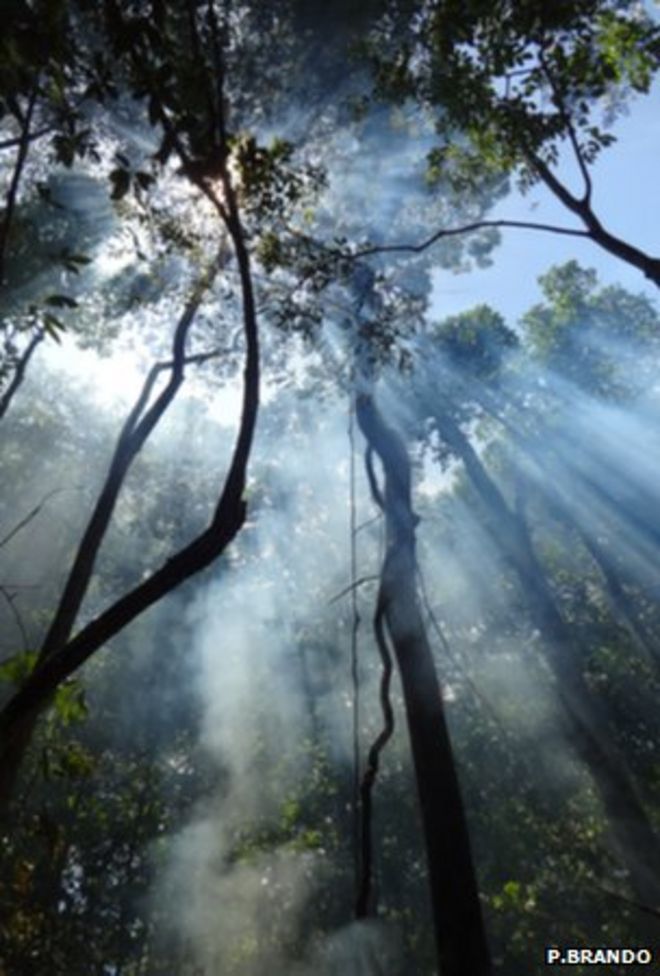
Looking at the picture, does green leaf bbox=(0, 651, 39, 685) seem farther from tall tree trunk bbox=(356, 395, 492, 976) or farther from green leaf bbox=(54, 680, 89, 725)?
tall tree trunk bbox=(356, 395, 492, 976)

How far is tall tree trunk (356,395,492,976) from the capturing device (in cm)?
487

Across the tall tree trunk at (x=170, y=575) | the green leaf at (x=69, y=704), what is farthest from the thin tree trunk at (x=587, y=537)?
the tall tree trunk at (x=170, y=575)

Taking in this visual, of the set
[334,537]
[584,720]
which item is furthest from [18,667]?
[334,537]

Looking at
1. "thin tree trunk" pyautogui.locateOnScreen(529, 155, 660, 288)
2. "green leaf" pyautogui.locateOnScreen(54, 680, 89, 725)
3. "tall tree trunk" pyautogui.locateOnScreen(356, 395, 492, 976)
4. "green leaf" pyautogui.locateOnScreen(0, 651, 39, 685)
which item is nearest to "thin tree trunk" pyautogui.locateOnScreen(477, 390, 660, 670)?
"tall tree trunk" pyautogui.locateOnScreen(356, 395, 492, 976)

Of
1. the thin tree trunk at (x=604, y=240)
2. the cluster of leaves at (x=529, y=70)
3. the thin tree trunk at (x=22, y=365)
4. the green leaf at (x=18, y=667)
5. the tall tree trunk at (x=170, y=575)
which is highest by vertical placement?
the thin tree trunk at (x=22, y=365)

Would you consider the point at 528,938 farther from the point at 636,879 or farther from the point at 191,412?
the point at 191,412

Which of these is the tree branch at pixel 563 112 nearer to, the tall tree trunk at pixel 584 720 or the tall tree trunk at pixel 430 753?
the tall tree trunk at pixel 430 753

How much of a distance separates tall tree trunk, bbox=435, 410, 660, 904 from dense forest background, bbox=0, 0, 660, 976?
62mm

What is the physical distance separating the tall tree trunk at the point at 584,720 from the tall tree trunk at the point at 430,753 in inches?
251

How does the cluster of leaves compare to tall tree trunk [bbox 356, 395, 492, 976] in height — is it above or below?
above

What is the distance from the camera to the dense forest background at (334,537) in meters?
5.22

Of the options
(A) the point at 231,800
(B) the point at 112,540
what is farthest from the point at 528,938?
(B) the point at 112,540

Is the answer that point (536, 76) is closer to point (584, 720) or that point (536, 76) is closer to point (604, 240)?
point (604, 240)

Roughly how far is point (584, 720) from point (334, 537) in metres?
16.0
